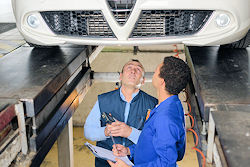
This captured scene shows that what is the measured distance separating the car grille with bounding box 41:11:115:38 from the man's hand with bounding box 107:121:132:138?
0.69 meters

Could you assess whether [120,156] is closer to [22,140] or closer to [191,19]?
[22,140]

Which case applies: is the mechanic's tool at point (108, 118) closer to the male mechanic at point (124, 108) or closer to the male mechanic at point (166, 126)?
the male mechanic at point (124, 108)

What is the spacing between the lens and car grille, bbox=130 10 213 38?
2.67 m

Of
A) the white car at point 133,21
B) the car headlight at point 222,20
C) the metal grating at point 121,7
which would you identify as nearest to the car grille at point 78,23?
the white car at point 133,21

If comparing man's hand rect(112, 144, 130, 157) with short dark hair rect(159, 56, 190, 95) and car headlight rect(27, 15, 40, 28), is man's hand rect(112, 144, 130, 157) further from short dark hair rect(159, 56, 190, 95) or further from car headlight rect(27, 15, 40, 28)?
car headlight rect(27, 15, 40, 28)

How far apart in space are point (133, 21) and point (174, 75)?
75cm

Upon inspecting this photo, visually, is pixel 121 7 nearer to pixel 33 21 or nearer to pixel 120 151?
pixel 33 21

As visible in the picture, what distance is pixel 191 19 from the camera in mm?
2734

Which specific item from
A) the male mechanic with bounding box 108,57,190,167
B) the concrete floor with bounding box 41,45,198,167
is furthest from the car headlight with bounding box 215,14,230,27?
the concrete floor with bounding box 41,45,198,167

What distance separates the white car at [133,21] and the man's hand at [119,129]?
0.63 metres

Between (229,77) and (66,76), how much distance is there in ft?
4.08

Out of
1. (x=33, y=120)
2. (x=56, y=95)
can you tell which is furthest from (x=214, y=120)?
(x=56, y=95)

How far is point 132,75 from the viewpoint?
272 cm

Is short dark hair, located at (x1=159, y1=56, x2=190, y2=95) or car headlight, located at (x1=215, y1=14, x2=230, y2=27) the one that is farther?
car headlight, located at (x1=215, y1=14, x2=230, y2=27)
